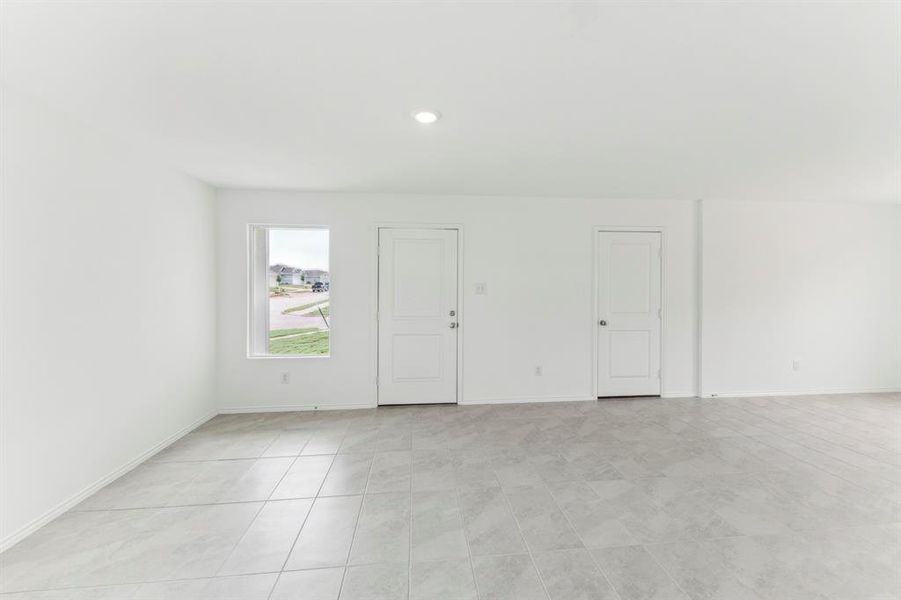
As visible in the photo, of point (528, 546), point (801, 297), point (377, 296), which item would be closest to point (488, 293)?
point (377, 296)

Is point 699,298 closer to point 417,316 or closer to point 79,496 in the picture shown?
point 417,316

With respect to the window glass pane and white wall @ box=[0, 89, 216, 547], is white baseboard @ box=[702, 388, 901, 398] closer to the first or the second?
the window glass pane

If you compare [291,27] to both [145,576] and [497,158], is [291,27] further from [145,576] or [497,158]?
[145,576]

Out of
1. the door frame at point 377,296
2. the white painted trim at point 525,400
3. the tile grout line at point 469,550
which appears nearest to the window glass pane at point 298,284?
the door frame at point 377,296

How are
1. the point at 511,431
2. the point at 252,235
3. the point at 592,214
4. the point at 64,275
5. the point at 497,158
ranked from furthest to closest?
the point at 592,214 < the point at 252,235 < the point at 511,431 < the point at 497,158 < the point at 64,275

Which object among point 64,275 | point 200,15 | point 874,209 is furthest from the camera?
point 874,209

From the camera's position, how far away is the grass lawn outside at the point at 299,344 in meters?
4.18

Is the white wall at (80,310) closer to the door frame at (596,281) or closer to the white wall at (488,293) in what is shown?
the white wall at (488,293)

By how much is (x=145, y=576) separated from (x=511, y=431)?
269cm

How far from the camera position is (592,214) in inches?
174

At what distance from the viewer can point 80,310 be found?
2.34m


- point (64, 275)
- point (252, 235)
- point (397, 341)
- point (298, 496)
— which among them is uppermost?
point (252, 235)

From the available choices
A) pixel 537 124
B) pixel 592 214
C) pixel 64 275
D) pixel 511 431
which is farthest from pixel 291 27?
pixel 592 214

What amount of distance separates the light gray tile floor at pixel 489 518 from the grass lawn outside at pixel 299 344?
0.96 metres
